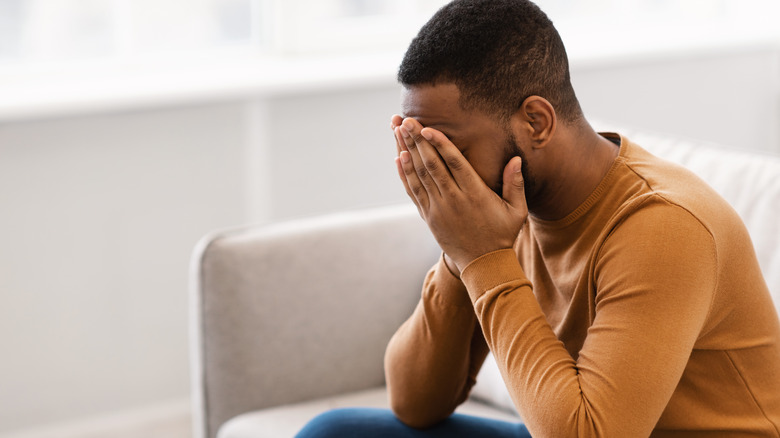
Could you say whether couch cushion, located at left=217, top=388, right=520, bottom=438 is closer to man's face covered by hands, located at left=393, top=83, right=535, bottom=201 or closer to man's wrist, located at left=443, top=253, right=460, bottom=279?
man's wrist, located at left=443, top=253, right=460, bottom=279

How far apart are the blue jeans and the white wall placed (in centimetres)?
109

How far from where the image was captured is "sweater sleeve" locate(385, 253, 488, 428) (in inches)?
49.7

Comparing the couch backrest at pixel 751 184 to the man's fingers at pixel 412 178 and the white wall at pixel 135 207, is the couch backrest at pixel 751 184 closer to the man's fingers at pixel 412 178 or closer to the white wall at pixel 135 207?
the man's fingers at pixel 412 178

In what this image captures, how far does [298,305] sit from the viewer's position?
5.29 feet

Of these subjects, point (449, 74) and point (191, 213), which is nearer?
point (449, 74)

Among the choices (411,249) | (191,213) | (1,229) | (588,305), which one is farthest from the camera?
(191,213)

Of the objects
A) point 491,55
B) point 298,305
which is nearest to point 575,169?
point 491,55

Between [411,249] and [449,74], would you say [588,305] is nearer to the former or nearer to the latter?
[449,74]

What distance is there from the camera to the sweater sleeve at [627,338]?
37.1 inches

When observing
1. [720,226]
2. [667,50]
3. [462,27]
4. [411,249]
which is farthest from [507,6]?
[667,50]

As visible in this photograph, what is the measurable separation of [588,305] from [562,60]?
299 mm

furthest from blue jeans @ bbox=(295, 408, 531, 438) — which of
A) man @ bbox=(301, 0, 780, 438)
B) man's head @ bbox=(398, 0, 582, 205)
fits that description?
man's head @ bbox=(398, 0, 582, 205)

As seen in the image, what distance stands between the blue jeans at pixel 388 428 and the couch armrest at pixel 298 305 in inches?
12.6

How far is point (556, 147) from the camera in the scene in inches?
41.8
